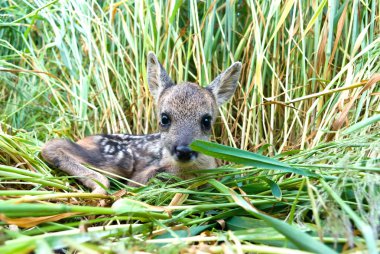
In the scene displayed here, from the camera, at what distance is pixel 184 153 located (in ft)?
9.84

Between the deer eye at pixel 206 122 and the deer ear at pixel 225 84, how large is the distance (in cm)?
41

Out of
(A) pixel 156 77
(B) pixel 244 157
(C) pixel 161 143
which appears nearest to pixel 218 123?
(A) pixel 156 77

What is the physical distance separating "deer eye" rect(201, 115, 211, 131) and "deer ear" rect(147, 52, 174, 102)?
57 cm

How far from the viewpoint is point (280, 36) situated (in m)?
4.06

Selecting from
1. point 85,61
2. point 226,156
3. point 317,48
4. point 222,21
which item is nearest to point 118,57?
point 85,61

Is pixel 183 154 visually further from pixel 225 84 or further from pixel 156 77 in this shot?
pixel 156 77

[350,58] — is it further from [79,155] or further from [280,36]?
[79,155]

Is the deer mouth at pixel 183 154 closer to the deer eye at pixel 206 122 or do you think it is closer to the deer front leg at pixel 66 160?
the deer eye at pixel 206 122

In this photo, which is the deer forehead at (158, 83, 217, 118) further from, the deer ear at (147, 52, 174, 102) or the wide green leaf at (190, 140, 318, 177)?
the wide green leaf at (190, 140, 318, 177)

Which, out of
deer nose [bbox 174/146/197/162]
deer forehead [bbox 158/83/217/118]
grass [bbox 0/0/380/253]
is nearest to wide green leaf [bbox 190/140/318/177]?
grass [bbox 0/0/380/253]

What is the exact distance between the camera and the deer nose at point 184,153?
9.80 ft

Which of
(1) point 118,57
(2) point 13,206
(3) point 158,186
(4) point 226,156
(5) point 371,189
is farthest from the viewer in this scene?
(1) point 118,57

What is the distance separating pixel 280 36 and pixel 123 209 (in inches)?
95.2

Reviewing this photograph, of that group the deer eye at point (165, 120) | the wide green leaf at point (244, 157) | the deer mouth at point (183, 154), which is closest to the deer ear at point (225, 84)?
the deer eye at point (165, 120)
